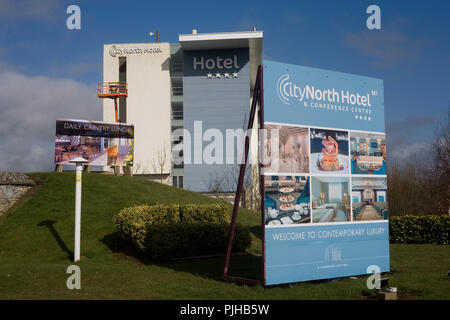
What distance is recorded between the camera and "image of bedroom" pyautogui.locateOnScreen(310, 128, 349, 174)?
902 cm

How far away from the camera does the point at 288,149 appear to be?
863 cm

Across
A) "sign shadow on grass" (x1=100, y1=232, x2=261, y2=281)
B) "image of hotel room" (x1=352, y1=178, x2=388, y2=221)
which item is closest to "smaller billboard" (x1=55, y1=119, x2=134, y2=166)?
"sign shadow on grass" (x1=100, y1=232, x2=261, y2=281)

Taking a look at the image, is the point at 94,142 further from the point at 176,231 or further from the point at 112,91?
the point at 112,91

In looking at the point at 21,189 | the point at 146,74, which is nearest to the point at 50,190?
the point at 21,189

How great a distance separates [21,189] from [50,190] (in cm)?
112

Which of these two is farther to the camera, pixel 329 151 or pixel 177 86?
pixel 177 86

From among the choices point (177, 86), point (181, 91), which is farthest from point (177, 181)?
point (177, 86)

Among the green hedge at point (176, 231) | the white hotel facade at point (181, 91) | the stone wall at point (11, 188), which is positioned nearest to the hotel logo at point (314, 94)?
the green hedge at point (176, 231)

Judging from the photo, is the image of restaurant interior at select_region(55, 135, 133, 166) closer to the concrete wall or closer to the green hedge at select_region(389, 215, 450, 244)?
the green hedge at select_region(389, 215, 450, 244)

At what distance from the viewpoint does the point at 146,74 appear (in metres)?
49.1

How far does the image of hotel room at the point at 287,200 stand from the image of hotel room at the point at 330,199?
206mm

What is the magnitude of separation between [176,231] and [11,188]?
8.13 metres

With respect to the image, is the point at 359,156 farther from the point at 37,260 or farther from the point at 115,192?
the point at 115,192

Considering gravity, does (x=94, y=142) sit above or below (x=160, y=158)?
below
